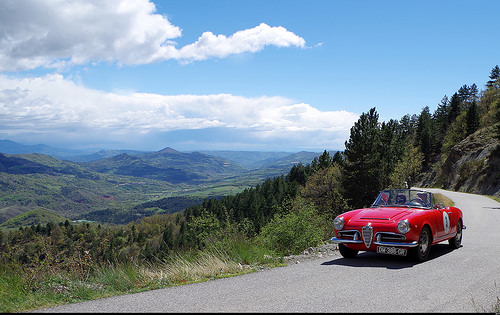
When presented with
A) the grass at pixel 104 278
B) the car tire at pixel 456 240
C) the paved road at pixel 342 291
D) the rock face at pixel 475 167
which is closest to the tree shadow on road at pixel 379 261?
the paved road at pixel 342 291

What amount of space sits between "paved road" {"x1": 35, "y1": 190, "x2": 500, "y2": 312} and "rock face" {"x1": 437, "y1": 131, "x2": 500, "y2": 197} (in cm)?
3904

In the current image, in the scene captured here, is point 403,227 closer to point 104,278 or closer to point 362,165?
point 104,278

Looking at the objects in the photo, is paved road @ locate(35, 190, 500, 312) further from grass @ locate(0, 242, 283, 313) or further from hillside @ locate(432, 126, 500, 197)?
hillside @ locate(432, 126, 500, 197)

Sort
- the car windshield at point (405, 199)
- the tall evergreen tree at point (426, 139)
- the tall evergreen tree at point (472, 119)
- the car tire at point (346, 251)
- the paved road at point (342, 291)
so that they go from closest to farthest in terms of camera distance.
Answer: the paved road at point (342, 291), the car tire at point (346, 251), the car windshield at point (405, 199), the tall evergreen tree at point (472, 119), the tall evergreen tree at point (426, 139)

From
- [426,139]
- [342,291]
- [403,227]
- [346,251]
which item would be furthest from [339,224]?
[426,139]

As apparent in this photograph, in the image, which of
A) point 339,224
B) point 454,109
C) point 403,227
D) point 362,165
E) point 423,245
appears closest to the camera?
point 403,227

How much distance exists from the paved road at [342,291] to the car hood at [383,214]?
3.32 feet

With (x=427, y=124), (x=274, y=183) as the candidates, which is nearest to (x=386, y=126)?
(x=427, y=124)

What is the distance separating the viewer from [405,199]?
374 inches

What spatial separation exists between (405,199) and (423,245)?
4.93ft

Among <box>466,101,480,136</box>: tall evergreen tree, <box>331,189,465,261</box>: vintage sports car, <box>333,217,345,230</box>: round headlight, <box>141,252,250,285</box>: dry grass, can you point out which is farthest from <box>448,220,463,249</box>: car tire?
<box>466,101,480,136</box>: tall evergreen tree

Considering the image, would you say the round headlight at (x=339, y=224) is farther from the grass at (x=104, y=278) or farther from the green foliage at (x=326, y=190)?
the green foliage at (x=326, y=190)

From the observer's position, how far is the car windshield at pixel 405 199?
926 cm

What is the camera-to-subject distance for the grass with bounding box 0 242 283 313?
5.04m
